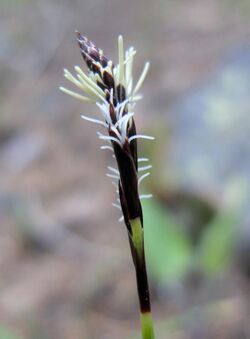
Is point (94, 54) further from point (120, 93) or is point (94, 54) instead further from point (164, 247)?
point (164, 247)

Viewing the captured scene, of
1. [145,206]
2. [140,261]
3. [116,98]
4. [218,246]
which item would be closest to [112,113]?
[116,98]

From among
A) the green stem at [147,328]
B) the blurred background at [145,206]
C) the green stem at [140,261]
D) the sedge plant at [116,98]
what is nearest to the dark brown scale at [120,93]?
the sedge plant at [116,98]

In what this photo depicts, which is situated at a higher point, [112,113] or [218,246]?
[218,246]

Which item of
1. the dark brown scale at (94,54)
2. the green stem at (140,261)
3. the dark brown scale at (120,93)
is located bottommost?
the green stem at (140,261)

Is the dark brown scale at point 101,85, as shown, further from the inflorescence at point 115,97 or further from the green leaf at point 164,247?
the green leaf at point 164,247

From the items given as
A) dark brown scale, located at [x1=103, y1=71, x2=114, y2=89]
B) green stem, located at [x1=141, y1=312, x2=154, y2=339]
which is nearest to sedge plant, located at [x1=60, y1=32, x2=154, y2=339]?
dark brown scale, located at [x1=103, y1=71, x2=114, y2=89]

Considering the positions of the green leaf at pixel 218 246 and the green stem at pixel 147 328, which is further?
the green leaf at pixel 218 246

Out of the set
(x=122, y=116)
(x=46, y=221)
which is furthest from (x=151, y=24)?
(x=122, y=116)

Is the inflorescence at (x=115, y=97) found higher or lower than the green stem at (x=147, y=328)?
higher
